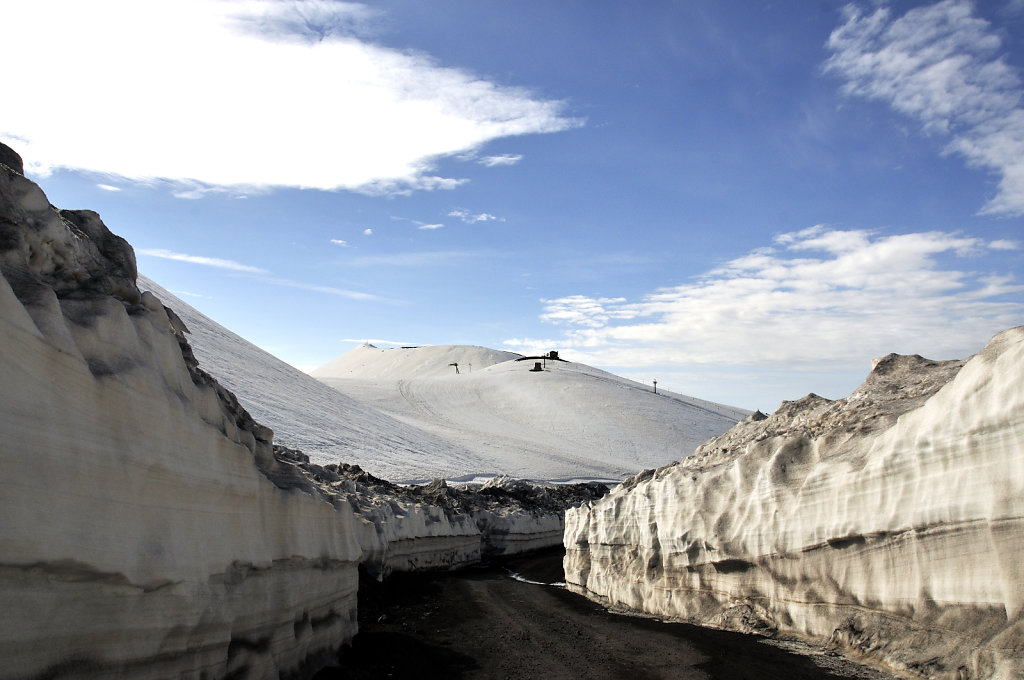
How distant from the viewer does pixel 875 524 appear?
778cm

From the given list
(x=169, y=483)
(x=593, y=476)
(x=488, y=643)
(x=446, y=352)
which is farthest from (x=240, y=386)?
(x=446, y=352)

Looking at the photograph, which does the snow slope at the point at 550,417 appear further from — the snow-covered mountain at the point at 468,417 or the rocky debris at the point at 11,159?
the rocky debris at the point at 11,159

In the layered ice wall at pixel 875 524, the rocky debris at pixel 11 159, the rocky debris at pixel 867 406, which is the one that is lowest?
the layered ice wall at pixel 875 524

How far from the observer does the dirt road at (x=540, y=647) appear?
841 centimetres

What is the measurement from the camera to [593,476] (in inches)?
2350

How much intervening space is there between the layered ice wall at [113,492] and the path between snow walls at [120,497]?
1cm

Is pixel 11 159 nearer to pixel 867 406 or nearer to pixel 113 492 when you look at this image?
pixel 113 492

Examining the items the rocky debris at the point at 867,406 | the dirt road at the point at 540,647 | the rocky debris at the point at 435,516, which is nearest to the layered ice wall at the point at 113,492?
the dirt road at the point at 540,647

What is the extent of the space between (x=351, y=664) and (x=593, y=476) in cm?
5177

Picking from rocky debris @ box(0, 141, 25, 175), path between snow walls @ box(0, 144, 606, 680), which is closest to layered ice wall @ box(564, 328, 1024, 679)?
path between snow walls @ box(0, 144, 606, 680)

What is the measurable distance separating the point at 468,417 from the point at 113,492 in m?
78.3

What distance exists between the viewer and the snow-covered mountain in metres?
51.2

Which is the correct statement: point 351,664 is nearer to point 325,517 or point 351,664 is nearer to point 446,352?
point 325,517

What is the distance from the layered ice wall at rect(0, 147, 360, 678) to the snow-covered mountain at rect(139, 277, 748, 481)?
3609cm
